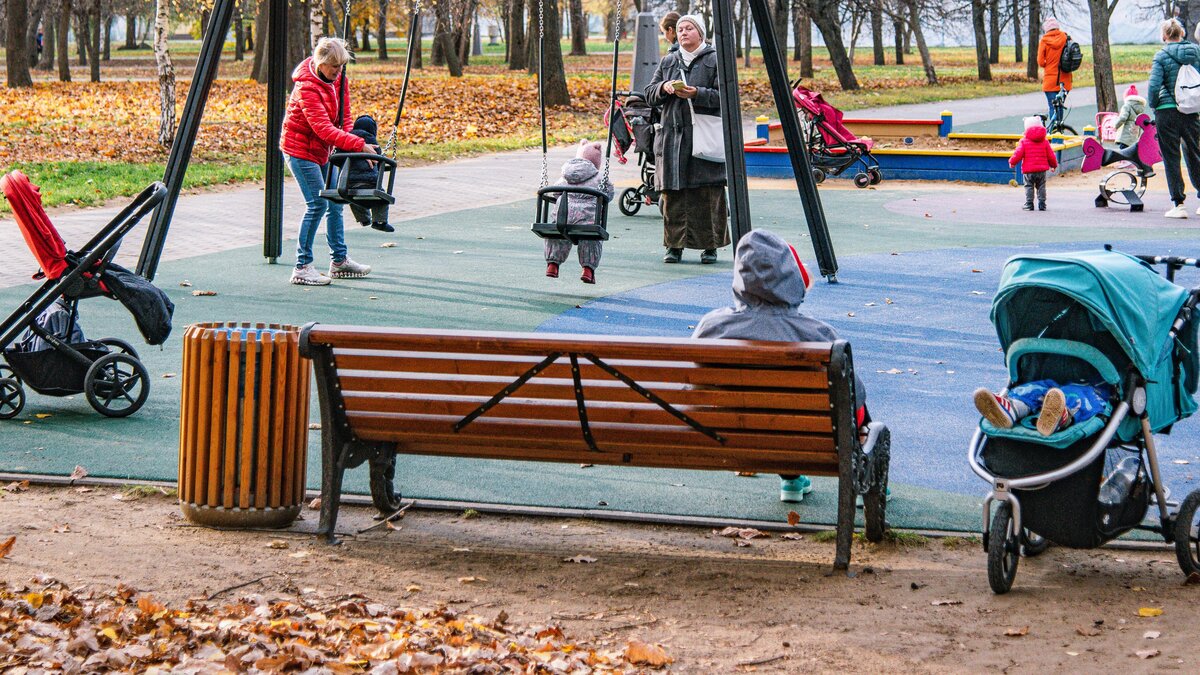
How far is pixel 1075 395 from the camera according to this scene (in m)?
5.11

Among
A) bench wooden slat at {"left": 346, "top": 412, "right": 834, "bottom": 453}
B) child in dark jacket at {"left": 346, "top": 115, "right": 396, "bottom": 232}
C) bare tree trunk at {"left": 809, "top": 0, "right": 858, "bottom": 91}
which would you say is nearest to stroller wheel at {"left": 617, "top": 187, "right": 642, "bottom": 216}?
child in dark jacket at {"left": 346, "top": 115, "right": 396, "bottom": 232}

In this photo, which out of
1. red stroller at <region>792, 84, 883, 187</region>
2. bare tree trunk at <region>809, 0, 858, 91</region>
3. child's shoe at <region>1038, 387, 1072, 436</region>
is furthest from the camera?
bare tree trunk at <region>809, 0, 858, 91</region>

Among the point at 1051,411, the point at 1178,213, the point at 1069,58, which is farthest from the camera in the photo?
the point at 1069,58

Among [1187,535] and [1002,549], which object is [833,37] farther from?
[1002,549]

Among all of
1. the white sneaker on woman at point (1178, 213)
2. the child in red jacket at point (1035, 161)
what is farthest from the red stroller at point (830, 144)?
the white sneaker on woman at point (1178, 213)

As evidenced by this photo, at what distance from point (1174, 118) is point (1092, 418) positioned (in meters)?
11.5

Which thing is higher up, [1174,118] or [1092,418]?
[1174,118]

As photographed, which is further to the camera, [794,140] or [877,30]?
[877,30]

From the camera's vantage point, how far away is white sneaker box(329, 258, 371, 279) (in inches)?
482

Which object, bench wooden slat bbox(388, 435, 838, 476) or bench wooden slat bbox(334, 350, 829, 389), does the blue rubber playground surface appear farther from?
bench wooden slat bbox(334, 350, 829, 389)

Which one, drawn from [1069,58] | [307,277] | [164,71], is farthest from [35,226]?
[1069,58]

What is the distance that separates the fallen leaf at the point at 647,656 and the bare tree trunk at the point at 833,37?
1447 inches

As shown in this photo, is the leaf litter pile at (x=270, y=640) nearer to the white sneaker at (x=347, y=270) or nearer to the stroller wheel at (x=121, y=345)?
the stroller wheel at (x=121, y=345)

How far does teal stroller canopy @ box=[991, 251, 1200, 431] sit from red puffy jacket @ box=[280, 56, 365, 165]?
21.7 feet
